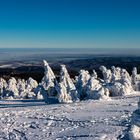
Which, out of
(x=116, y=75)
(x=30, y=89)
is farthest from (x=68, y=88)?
(x=30, y=89)

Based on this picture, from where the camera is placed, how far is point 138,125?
2005cm

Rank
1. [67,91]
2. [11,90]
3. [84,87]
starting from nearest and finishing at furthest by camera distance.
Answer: [67,91]
[84,87]
[11,90]

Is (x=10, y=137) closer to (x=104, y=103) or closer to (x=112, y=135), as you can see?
(x=112, y=135)

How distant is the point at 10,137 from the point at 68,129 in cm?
466

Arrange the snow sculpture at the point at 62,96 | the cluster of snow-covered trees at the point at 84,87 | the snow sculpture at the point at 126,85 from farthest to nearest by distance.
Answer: the snow sculpture at the point at 126,85 → the cluster of snow-covered trees at the point at 84,87 → the snow sculpture at the point at 62,96

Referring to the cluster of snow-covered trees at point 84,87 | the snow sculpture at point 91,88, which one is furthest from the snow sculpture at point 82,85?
the snow sculpture at point 91,88

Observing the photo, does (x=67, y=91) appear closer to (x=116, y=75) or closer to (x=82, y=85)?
(x=82, y=85)

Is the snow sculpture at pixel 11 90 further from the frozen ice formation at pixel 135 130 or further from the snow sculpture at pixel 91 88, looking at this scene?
the frozen ice formation at pixel 135 130

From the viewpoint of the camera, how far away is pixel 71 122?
32.4 m

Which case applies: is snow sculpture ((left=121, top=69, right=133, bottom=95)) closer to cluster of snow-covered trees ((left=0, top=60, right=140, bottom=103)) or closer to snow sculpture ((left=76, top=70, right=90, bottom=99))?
cluster of snow-covered trees ((left=0, top=60, right=140, bottom=103))

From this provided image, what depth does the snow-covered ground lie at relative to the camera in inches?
1109

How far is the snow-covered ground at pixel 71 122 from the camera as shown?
92.4 ft

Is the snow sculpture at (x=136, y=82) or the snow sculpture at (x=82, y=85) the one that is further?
the snow sculpture at (x=136, y=82)

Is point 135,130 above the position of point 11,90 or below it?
above
